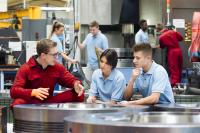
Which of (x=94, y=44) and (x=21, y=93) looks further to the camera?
(x=94, y=44)

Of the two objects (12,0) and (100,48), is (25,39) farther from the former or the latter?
(12,0)

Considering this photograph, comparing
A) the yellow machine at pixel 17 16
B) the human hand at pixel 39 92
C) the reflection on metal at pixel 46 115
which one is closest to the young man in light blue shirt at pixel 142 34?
the yellow machine at pixel 17 16

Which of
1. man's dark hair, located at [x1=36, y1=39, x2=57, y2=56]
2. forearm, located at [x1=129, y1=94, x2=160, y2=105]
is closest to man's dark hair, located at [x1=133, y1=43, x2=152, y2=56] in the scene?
forearm, located at [x1=129, y1=94, x2=160, y2=105]

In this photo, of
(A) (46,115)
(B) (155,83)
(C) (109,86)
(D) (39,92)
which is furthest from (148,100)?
(A) (46,115)

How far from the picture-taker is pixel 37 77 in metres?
6.21

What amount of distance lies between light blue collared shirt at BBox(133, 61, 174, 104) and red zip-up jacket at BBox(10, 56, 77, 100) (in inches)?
27.3

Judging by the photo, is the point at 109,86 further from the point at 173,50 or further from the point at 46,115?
the point at 173,50

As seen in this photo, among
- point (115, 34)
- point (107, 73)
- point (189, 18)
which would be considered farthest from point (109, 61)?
point (115, 34)

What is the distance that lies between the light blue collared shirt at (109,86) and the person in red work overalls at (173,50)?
Result: 28.9 feet

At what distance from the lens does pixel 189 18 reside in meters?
17.3

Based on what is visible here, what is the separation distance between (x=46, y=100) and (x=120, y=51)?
11.6 m

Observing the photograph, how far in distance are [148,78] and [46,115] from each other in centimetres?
140

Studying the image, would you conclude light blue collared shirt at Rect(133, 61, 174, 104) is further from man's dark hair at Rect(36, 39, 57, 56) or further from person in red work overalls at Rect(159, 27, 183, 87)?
person in red work overalls at Rect(159, 27, 183, 87)

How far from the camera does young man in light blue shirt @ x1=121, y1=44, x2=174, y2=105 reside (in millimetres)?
5989
